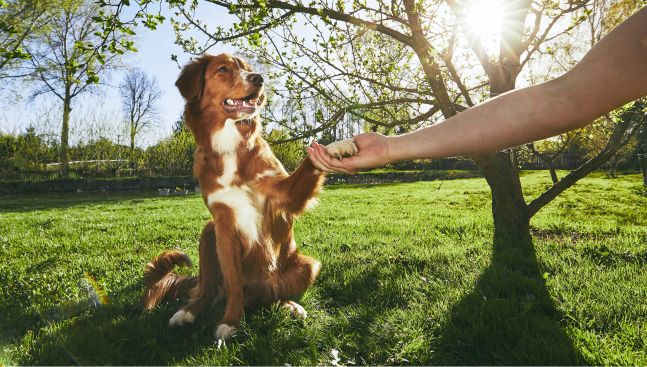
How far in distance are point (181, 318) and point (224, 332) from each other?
406mm

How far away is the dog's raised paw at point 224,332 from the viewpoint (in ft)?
8.70

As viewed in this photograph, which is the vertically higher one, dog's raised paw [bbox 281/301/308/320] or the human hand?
the human hand

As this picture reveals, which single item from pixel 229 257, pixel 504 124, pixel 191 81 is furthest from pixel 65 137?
pixel 504 124

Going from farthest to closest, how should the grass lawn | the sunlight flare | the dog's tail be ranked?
the sunlight flare, the dog's tail, the grass lawn

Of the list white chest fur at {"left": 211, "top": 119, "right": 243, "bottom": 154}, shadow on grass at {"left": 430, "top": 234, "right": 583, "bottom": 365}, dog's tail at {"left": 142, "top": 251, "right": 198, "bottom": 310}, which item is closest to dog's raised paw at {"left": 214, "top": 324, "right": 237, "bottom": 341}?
dog's tail at {"left": 142, "top": 251, "right": 198, "bottom": 310}

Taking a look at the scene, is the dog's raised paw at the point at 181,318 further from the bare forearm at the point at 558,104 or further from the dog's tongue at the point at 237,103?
the bare forearm at the point at 558,104

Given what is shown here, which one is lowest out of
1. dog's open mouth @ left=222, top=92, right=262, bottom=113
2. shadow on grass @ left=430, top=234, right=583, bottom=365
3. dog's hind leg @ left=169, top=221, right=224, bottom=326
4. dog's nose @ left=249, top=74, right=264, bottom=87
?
shadow on grass @ left=430, top=234, right=583, bottom=365

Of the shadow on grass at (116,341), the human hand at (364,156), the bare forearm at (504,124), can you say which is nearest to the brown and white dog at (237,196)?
the shadow on grass at (116,341)

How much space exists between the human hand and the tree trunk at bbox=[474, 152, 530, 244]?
4.12m

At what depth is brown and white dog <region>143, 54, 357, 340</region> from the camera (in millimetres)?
2783

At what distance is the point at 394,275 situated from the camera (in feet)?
13.0

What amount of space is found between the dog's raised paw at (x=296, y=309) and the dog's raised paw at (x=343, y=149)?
5.55 feet

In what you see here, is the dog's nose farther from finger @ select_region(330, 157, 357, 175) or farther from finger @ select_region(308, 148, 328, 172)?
finger @ select_region(330, 157, 357, 175)

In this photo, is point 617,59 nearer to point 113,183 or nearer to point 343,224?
point 343,224
